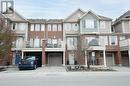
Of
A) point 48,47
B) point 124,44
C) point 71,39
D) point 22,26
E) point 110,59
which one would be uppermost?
point 22,26

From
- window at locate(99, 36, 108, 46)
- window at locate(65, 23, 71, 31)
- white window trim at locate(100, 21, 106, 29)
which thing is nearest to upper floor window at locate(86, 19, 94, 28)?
white window trim at locate(100, 21, 106, 29)

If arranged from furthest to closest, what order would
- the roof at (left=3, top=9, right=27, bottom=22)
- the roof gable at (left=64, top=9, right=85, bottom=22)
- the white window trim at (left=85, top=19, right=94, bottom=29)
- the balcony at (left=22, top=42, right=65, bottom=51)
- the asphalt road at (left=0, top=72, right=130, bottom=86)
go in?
the roof gable at (left=64, top=9, right=85, bottom=22) < the roof at (left=3, top=9, right=27, bottom=22) < the white window trim at (left=85, top=19, right=94, bottom=29) < the balcony at (left=22, top=42, right=65, bottom=51) < the asphalt road at (left=0, top=72, right=130, bottom=86)

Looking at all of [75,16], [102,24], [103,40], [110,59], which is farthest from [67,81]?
[75,16]

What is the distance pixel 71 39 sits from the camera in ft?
114

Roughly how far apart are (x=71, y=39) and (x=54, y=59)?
202 inches

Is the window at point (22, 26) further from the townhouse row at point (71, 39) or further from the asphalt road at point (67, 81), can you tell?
the asphalt road at point (67, 81)

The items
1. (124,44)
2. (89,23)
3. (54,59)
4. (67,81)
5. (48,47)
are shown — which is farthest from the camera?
(54,59)

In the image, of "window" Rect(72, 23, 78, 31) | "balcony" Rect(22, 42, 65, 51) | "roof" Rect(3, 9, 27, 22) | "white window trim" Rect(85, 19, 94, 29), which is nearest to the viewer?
"balcony" Rect(22, 42, 65, 51)

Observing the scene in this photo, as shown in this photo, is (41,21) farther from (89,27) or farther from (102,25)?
(102,25)

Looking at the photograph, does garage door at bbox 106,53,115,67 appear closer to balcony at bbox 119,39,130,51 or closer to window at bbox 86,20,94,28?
balcony at bbox 119,39,130,51

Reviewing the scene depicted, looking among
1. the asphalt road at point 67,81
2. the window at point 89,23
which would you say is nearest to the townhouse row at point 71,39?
the window at point 89,23

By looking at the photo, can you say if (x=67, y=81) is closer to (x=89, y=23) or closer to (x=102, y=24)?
(x=89, y=23)

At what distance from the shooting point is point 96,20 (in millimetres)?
33875

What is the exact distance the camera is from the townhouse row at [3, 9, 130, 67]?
31.0 metres
